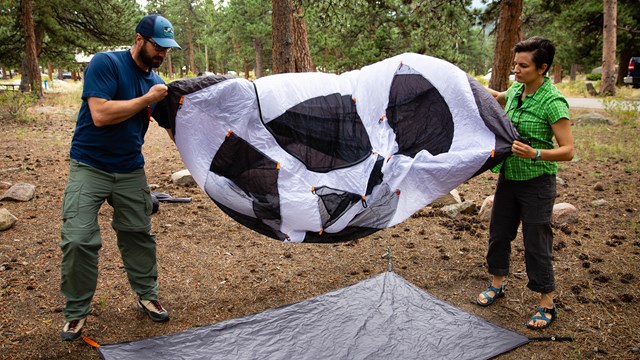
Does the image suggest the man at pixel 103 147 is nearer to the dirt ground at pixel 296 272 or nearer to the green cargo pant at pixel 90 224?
the green cargo pant at pixel 90 224

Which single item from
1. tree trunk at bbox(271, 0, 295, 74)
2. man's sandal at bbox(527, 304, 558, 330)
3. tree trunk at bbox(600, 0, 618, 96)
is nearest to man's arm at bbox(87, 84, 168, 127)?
man's sandal at bbox(527, 304, 558, 330)

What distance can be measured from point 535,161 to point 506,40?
5624 millimetres

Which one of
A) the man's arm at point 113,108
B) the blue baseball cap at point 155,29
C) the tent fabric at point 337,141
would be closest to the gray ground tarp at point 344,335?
the tent fabric at point 337,141

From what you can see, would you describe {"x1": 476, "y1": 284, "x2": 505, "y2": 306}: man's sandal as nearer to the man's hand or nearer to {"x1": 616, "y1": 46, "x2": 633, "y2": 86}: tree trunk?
the man's hand

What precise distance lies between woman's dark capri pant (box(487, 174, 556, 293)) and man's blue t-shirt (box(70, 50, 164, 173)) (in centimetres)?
236

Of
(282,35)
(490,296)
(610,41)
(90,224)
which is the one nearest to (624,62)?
(610,41)

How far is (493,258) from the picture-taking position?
3.45 meters

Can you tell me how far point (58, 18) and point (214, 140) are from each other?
18.2 metres

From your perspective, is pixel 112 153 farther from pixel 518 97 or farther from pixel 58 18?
pixel 58 18

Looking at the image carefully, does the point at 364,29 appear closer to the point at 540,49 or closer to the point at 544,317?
the point at 540,49

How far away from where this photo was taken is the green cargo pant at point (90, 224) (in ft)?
9.13

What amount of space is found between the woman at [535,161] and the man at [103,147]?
2.13m

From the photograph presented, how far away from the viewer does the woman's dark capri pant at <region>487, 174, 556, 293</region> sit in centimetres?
303

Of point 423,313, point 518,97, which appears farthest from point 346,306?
point 518,97
